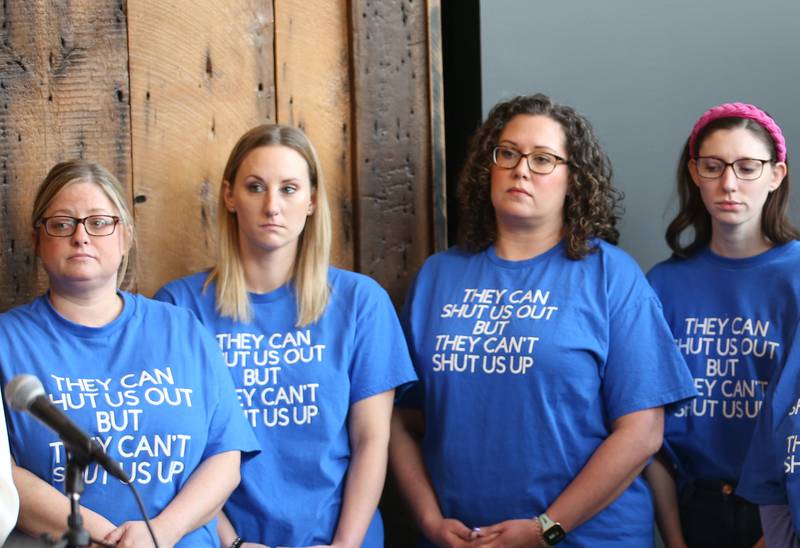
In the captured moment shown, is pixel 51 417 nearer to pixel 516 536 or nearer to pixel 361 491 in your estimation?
pixel 361 491

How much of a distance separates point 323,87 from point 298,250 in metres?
0.62

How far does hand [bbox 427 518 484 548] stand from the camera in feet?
9.23

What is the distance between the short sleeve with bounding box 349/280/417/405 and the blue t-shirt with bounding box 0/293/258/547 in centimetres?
33

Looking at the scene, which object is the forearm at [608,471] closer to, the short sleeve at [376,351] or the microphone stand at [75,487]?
the short sleeve at [376,351]

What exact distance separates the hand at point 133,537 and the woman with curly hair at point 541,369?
747 mm

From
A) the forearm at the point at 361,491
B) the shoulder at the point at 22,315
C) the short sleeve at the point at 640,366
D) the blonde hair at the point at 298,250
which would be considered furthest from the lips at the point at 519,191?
the shoulder at the point at 22,315

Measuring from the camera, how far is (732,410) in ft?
9.41

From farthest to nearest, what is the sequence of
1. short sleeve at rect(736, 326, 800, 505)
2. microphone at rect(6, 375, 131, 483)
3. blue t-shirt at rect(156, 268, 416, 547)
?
blue t-shirt at rect(156, 268, 416, 547)
short sleeve at rect(736, 326, 800, 505)
microphone at rect(6, 375, 131, 483)

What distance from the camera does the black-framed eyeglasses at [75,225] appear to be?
2555mm

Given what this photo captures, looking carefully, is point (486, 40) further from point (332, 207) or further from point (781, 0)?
point (781, 0)

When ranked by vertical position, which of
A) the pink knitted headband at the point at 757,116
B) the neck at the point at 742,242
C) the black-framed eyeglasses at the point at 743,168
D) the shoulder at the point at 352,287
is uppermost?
the pink knitted headband at the point at 757,116

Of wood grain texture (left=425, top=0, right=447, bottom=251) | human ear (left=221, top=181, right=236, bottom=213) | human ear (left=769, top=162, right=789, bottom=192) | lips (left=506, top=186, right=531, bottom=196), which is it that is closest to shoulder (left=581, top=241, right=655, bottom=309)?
lips (left=506, top=186, right=531, bottom=196)

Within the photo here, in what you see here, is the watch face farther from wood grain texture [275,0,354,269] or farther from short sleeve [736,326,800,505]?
wood grain texture [275,0,354,269]

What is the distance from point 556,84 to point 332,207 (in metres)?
0.77
